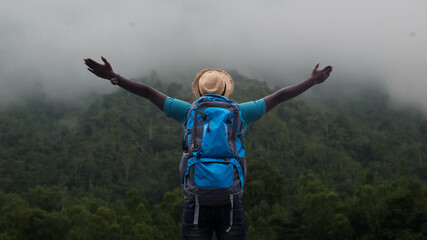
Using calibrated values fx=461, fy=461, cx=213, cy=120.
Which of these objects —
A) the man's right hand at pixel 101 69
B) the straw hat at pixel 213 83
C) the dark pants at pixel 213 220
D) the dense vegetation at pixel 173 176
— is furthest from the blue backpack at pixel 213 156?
the dense vegetation at pixel 173 176

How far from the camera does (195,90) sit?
12.3 ft

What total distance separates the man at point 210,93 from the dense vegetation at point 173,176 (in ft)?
112

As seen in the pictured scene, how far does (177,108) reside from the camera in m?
3.54

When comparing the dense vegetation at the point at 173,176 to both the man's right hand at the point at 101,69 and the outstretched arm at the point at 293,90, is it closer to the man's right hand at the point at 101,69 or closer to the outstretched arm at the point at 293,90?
the outstretched arm at the point at 293,90

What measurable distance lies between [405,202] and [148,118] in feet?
403

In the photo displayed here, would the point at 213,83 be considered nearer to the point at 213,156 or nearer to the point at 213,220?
the point at 213,156

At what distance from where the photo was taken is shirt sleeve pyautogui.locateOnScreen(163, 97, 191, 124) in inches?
139

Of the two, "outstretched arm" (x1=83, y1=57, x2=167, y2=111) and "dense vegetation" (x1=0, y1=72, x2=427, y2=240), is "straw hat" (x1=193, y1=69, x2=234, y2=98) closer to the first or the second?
"outstretched arm" (x1=83, y1=57, x2=167, y2=111)

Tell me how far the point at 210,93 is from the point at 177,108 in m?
0.28

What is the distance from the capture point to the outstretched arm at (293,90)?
148 inches

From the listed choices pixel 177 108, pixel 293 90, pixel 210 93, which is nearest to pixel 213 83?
pixel 210 93

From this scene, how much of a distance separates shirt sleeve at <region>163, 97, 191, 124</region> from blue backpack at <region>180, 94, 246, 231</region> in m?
0.20

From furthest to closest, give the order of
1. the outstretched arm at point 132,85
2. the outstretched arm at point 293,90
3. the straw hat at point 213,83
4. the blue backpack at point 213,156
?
the outstretched arm at point 293,90 < the outstretched arm at point 132,85 < the straw hat at point 213,83 < the blue backpack at point 213,156

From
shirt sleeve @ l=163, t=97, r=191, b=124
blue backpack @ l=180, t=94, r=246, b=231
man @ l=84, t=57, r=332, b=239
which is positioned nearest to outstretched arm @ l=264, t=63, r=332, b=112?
man @ l=84, t=57, r=332, b=239
